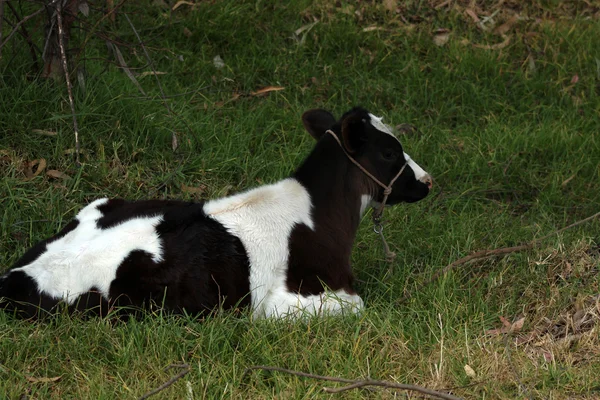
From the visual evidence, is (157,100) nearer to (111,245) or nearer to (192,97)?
(192,97)

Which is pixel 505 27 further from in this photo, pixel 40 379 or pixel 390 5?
pixel 40 379

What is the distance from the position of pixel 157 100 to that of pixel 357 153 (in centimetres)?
219

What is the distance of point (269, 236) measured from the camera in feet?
15.4

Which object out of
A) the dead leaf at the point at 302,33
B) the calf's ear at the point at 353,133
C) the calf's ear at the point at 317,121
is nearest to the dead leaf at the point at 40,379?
the calf's ear at the point at 353,133

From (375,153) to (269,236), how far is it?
82cm

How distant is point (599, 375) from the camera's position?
161 inches

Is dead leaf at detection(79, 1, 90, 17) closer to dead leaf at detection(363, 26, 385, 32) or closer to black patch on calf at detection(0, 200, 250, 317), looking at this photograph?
black patch on calf at detection(0, 200, 250, 317)

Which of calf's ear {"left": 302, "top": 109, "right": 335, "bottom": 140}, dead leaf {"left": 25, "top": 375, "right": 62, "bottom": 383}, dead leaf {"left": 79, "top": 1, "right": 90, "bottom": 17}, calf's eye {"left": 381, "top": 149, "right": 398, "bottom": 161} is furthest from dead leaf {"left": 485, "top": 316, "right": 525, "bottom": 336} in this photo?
dead leaf {"left": 79, "top": 1, "right": 90, "bottom": 17}

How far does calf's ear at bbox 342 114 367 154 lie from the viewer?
485cm

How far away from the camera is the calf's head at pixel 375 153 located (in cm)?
495

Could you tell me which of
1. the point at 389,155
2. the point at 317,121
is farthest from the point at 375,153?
the point at 317,121

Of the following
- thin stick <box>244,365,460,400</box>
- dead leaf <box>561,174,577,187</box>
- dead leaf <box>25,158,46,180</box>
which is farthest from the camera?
dead leaf <box>561,174,577,187</box>

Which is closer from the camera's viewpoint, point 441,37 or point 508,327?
point 508,327

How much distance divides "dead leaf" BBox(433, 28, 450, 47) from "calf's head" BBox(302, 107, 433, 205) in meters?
3.51
